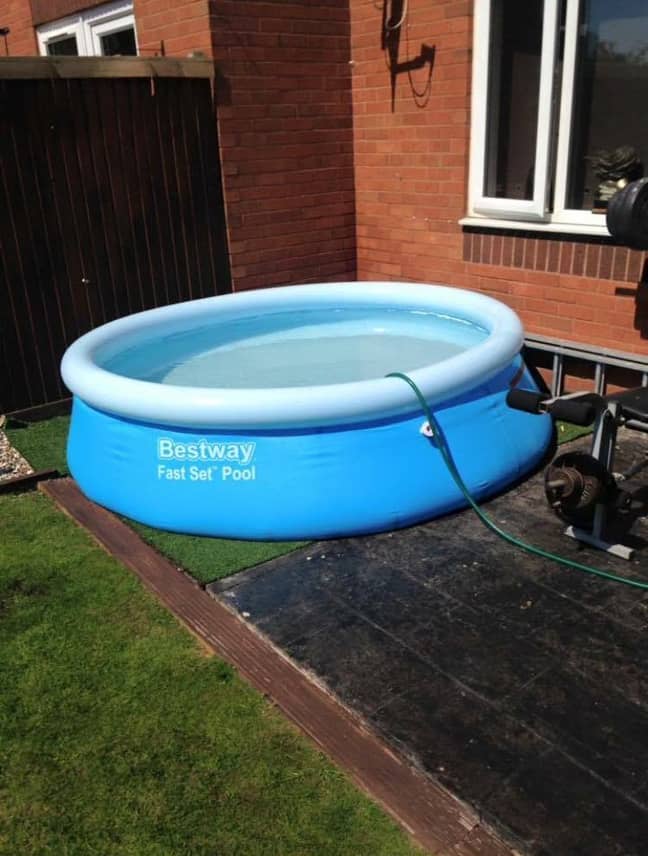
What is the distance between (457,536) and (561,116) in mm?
3227

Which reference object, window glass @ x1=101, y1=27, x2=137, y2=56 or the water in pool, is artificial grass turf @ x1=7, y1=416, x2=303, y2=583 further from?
window glass @ x1=101, y1=27, x2=137, y2=56

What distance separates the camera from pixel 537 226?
5.54 meters

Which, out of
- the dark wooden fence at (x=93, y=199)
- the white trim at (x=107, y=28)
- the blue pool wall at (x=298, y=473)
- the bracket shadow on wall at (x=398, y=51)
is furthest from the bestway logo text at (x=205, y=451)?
the white trim at (x=107, y=28)

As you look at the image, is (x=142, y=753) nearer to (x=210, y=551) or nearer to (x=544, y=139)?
(x=210, y=551)

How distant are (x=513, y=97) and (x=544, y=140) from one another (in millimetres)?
559

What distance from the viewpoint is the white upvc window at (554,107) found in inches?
200

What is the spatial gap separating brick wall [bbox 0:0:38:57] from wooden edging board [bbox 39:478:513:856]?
8229 mm

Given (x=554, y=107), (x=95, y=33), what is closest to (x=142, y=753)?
(x=554, y=107)

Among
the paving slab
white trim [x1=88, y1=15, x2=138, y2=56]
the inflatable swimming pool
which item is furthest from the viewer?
white trim [x1=88, y1=15, x2=138, y2=56]

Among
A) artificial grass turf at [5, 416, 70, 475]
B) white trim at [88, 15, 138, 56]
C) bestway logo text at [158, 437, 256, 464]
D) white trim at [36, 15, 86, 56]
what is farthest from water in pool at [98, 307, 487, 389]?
white trim at [36, 15, 86, 56]

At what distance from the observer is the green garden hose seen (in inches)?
140

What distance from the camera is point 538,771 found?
8.05 feet

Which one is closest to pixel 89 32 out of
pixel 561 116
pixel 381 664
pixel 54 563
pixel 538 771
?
pixel 561 116

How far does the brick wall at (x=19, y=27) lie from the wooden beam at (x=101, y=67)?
497 cm
